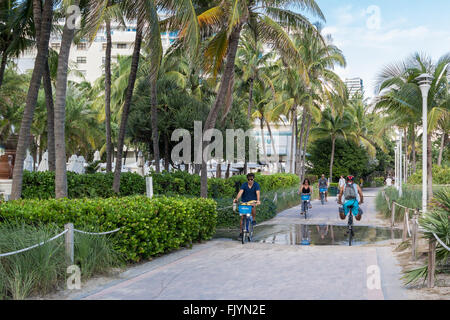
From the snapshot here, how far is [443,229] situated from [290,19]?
36.7 feet

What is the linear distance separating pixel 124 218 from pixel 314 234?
284 inches

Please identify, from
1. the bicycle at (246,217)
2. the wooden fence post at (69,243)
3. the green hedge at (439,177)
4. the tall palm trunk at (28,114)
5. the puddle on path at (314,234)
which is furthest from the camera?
the green hedge at (439,177)

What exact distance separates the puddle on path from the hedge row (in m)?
3.65

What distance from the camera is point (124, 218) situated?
838 cm

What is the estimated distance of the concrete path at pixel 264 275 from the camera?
661 centimetres

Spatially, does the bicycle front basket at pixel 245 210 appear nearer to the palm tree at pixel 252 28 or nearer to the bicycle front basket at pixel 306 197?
the palm tree at pixel 252 28

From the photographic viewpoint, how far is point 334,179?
196 ft

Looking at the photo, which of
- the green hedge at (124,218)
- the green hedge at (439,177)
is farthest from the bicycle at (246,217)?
the green hedge at (439,177)

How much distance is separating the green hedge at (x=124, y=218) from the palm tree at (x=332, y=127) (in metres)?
43.0

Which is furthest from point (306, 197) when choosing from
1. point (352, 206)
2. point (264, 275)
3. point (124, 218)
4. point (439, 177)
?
point (439, 177)

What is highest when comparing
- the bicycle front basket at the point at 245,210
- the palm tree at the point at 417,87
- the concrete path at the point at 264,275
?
the palm tree at the point at 417,87

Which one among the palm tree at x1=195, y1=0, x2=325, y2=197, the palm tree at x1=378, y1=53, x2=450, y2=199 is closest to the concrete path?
the palm tree at x1=195, y1=0, x2=325, y2=197
